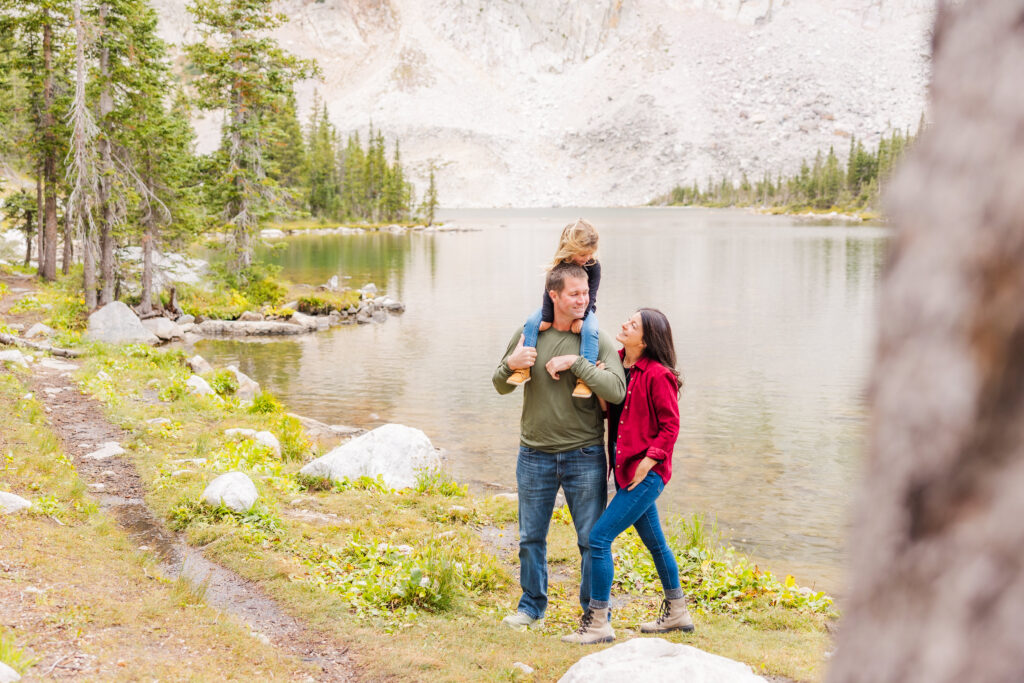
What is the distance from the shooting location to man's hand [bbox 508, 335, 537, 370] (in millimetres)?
4996

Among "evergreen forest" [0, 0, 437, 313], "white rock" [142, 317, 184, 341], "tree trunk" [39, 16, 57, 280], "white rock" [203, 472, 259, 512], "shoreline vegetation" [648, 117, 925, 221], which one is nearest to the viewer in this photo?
"white rock" [203, 472, 259, 512]

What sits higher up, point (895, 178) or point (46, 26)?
point (46, 26)

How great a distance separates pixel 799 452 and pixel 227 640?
11222 millimetres

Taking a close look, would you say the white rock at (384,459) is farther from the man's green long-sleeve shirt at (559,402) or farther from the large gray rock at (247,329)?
the large gray rock at (247,329)

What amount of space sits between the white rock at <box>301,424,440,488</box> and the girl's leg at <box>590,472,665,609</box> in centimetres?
451

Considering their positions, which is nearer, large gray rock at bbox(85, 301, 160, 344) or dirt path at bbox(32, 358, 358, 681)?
dirt path at bbox(32, 358, 358, 681)

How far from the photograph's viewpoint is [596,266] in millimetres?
5367

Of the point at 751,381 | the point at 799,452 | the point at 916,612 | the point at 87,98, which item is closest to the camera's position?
the point at 916,612

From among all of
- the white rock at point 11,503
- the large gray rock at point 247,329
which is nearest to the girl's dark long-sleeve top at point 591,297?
the white rock at point 11,503

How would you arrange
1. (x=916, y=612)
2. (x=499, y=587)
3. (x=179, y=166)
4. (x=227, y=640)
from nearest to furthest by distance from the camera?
1. (x=916, y=612)
2. (x=227, y=640)
3. (x=499, y=587)
4. (x=179, y=166)

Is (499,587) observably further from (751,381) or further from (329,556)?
(751,381)

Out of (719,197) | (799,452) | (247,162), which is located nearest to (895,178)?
(799,452)

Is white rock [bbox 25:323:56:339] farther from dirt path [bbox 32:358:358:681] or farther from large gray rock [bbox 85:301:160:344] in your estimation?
dirt path [bbox 32:358:358:681]

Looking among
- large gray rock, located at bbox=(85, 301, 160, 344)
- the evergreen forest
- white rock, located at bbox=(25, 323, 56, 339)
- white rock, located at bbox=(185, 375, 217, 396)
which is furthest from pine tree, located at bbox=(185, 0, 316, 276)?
white rock, located at bbox=(185, 375, 217, 396)
